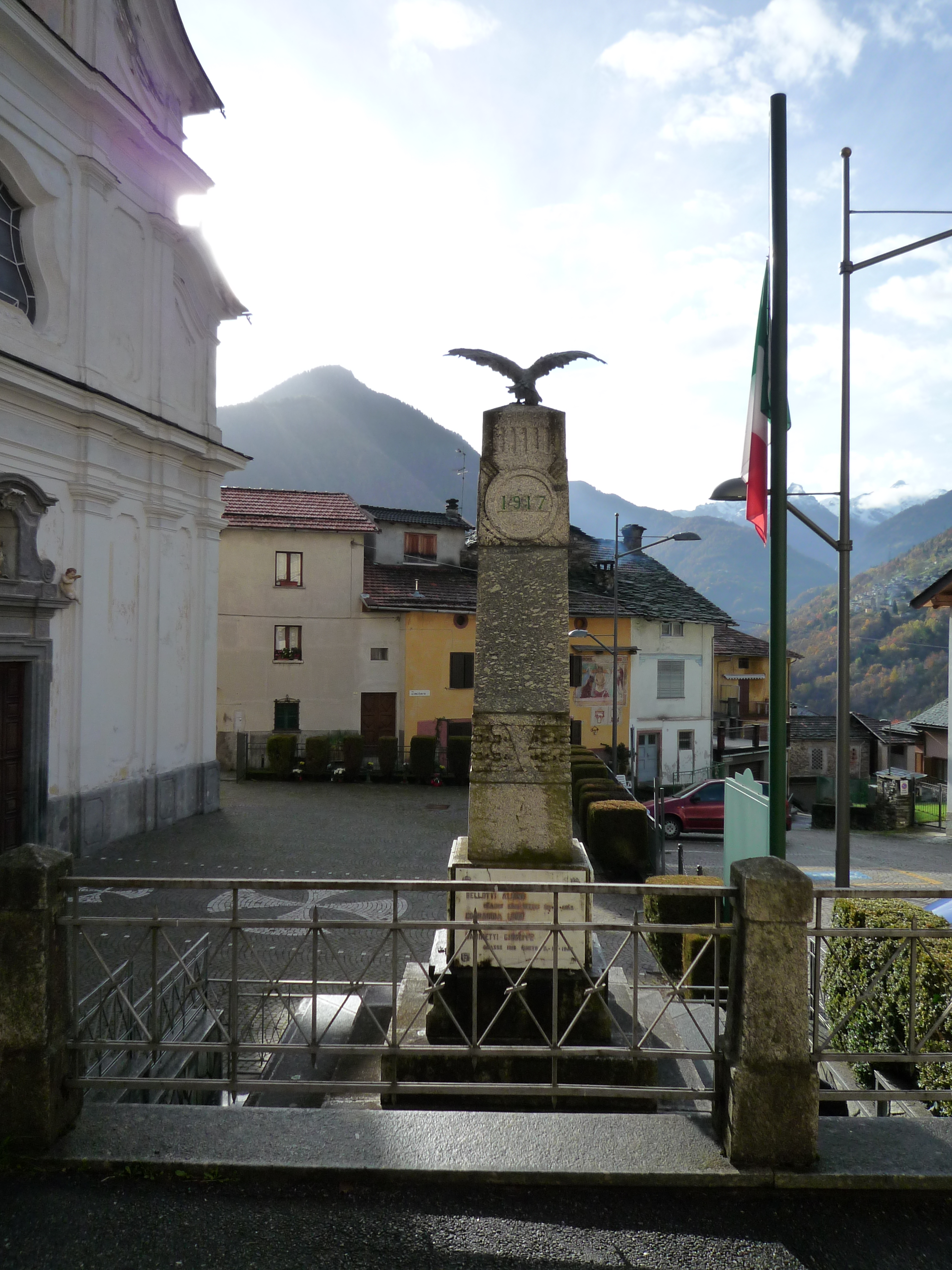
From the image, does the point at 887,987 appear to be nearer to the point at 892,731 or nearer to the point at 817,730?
the point at 817,730

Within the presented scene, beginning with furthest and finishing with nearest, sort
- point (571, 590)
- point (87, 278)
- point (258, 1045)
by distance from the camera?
point (571, 590) → point (87, 278) → point (258, 1045)

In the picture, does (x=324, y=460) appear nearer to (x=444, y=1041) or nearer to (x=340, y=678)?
(x=340, y=678)

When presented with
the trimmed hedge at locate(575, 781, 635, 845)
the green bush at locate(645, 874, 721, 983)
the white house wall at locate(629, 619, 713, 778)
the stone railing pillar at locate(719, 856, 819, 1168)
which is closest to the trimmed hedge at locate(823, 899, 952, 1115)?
the stone railing pillar at locate(719, 856, 819, 1168)

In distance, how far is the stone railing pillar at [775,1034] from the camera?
10.4ft

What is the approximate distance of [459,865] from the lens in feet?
17.9

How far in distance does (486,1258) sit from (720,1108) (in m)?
1.21

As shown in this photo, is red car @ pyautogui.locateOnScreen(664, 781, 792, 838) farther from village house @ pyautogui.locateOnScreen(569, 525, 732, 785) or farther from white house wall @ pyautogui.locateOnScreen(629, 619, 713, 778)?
white house wall @ pyautogui.locateOnScreen(629, 619, 713, 778)

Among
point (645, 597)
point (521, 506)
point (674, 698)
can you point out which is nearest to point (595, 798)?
point (521, 506)

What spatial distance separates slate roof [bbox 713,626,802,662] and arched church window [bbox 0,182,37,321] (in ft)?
99.7

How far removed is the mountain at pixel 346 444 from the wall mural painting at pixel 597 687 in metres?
83.7

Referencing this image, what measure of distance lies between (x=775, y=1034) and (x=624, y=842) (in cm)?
976

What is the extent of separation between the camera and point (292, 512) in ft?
85.3

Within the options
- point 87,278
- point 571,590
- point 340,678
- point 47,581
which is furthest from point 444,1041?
Result: point 571,590

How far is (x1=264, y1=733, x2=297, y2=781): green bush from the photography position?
69.9 ft
